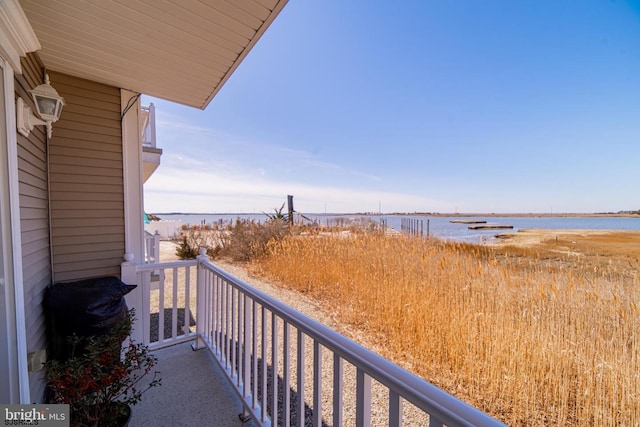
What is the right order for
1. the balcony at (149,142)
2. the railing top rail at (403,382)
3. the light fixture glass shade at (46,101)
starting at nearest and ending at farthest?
the railing top rail at (403,382) → the light fixture glass shade at (46,101) → the balcony at (149,142)

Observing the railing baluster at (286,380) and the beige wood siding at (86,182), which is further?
the beige wood siding at (86,182)

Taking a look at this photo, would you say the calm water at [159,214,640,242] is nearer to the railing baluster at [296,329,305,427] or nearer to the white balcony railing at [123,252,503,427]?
the white balcony railing at [123,252,503,427]

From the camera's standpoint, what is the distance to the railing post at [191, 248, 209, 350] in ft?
8.73

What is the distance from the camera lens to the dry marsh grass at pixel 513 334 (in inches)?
67.7

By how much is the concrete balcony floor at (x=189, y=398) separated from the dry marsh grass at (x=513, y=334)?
5.11ft

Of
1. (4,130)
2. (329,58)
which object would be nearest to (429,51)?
(329,58)

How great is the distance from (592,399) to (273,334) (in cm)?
215

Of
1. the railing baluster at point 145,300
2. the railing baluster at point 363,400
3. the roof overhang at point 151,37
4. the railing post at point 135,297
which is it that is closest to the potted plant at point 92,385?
the railing post at point 135,297

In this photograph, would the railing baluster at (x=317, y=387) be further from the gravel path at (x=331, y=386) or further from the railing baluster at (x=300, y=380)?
the gravel path at (x=331, y=386)

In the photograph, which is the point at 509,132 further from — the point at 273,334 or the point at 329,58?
the point at 273,334

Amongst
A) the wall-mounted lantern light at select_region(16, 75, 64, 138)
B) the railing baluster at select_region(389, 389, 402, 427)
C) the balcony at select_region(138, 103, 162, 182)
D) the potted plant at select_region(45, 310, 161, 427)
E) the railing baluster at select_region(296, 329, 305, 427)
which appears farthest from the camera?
the balcony at select_region(138, 103, 162, 182)

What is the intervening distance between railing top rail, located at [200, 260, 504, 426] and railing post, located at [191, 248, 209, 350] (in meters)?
1.86

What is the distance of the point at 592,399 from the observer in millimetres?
1685

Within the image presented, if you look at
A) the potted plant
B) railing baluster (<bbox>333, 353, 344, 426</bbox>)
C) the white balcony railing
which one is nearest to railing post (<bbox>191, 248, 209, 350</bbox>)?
the white balcony railing
